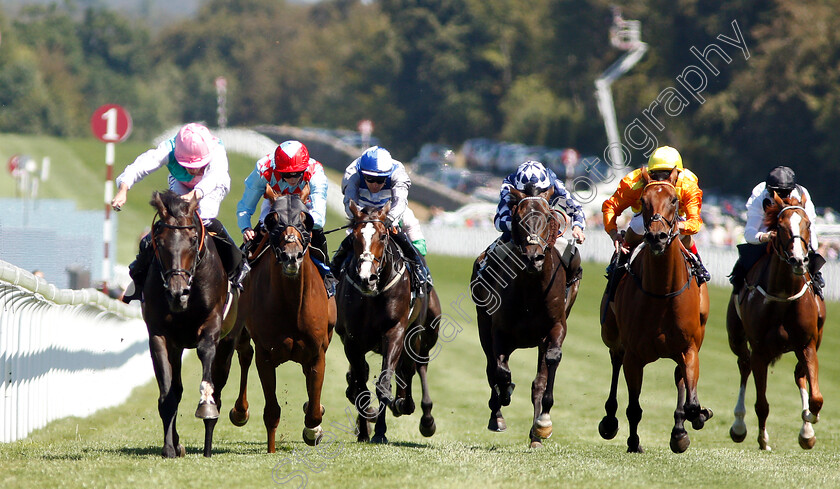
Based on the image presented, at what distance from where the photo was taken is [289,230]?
8.09 metres

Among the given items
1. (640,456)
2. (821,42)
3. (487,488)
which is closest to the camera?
(487,488)

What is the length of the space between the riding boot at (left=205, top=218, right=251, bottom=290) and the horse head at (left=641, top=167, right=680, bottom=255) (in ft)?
9.34

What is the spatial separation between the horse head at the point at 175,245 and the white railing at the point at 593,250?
18.3 metres

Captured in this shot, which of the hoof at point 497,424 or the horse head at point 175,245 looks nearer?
the horse head at point 175,245

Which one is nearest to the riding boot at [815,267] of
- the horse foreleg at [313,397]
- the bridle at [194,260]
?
the horse foreleg at [313,397]

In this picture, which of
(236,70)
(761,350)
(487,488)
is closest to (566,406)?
(761,350)

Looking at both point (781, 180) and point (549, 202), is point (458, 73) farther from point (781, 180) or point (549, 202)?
point (549, 202)

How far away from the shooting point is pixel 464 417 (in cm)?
1430

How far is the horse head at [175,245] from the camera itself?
7.77 m

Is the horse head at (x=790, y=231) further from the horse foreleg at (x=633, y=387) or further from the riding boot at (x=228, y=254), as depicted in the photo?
the riding boot at (x=228, y=254)

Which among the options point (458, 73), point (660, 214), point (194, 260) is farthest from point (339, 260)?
point (458, 73)

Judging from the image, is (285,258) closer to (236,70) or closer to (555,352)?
(555,352)

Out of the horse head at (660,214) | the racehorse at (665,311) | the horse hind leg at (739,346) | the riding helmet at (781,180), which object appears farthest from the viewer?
the horse hind leg at (739,346)

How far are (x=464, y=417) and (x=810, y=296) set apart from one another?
5567mm
